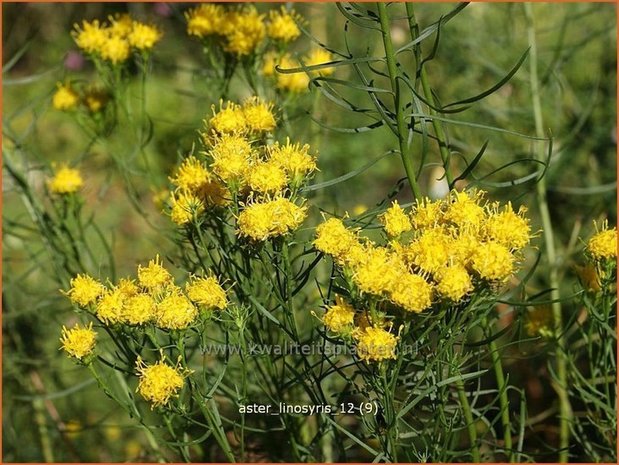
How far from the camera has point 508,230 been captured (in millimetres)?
868

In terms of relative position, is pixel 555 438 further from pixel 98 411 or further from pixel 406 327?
pixel 98 411

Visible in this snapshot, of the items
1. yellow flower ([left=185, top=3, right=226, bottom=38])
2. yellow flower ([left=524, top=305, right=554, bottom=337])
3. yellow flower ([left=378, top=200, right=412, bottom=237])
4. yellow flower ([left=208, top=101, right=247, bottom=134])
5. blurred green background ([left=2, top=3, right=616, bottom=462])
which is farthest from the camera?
blurred green background ([left=2, top=3, right=616, bottom=462])

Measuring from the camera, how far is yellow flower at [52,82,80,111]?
1.40m

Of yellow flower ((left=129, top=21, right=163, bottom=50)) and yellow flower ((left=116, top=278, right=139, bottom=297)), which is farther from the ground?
yellow flower ((left=129, top=21, right=163, bottom=50))

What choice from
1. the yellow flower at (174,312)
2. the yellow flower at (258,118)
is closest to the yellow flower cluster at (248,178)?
the yellow flower at (258,118)

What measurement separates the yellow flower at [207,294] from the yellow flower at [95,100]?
62 centimetres

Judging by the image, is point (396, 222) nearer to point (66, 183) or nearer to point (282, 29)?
point (282, 29)

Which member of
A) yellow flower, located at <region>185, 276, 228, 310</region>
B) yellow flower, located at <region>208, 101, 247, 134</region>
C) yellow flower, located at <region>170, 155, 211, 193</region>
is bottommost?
yellow flower, located at <region>185, 276, 228, 310</region>

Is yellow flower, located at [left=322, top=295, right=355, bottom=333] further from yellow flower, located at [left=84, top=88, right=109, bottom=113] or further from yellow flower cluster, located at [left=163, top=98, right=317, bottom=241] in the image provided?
yellow flower, located at [left=84, top=88, right=109, bottom=113]

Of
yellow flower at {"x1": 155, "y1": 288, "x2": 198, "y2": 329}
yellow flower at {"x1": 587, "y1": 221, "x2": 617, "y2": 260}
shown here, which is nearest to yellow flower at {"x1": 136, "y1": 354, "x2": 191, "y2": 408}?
yellow flower at {"x1": 155, "y1": 288, "x2": 198, "y2": 329}

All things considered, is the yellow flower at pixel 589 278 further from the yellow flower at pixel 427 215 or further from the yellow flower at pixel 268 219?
the yellow flower at pixel 268 219

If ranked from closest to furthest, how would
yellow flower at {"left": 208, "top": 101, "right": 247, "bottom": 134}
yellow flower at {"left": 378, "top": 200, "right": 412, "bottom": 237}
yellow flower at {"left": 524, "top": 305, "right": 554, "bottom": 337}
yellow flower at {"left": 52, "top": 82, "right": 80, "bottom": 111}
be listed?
yellow flower at {"left": 378, "top": 200, "right": 412, "bottom": 237}
yellow flower at {"left": 208, "top": 101, "right": 247, "bottom": 134}
yellow flower at {"left": 524, "top": 305, "right": 554, "bottom": 337}
yellow flower at {"left": 52, "top": 82, "right": 80, "bottom": 111}

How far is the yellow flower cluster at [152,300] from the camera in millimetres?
900

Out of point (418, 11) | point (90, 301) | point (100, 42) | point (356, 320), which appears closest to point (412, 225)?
point (356, 320)
